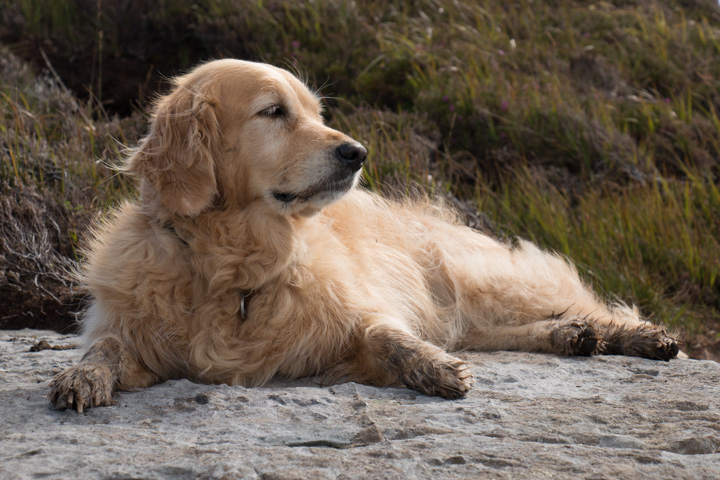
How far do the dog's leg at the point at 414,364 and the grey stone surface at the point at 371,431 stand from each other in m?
0.06

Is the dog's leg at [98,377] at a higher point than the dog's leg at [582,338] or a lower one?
higher

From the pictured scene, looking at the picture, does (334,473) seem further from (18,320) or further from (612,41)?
(612,41)

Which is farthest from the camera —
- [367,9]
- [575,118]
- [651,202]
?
[367,9]

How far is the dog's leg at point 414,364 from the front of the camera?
123 inches

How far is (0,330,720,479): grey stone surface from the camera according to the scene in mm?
2238

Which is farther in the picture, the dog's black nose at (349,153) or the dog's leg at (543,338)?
the dog's leg at (543,338)

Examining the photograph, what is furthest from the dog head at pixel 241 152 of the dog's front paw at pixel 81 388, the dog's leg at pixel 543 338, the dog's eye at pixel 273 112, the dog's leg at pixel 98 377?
the dog's leg at pixel 543 338

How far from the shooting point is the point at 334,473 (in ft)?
7.22

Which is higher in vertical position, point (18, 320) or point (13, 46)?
point (13, 46)

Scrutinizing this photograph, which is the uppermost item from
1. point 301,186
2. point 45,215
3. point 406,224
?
point 301,186

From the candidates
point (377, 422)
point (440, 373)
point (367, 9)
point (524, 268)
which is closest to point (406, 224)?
point (524, 268)

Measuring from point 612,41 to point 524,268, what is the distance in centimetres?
600

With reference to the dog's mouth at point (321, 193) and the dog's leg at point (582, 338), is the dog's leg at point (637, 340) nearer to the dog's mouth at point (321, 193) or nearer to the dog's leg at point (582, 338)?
the dog's leg at point (582, 338)

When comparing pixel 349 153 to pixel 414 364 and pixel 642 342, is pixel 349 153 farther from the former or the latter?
pixel 642 342
